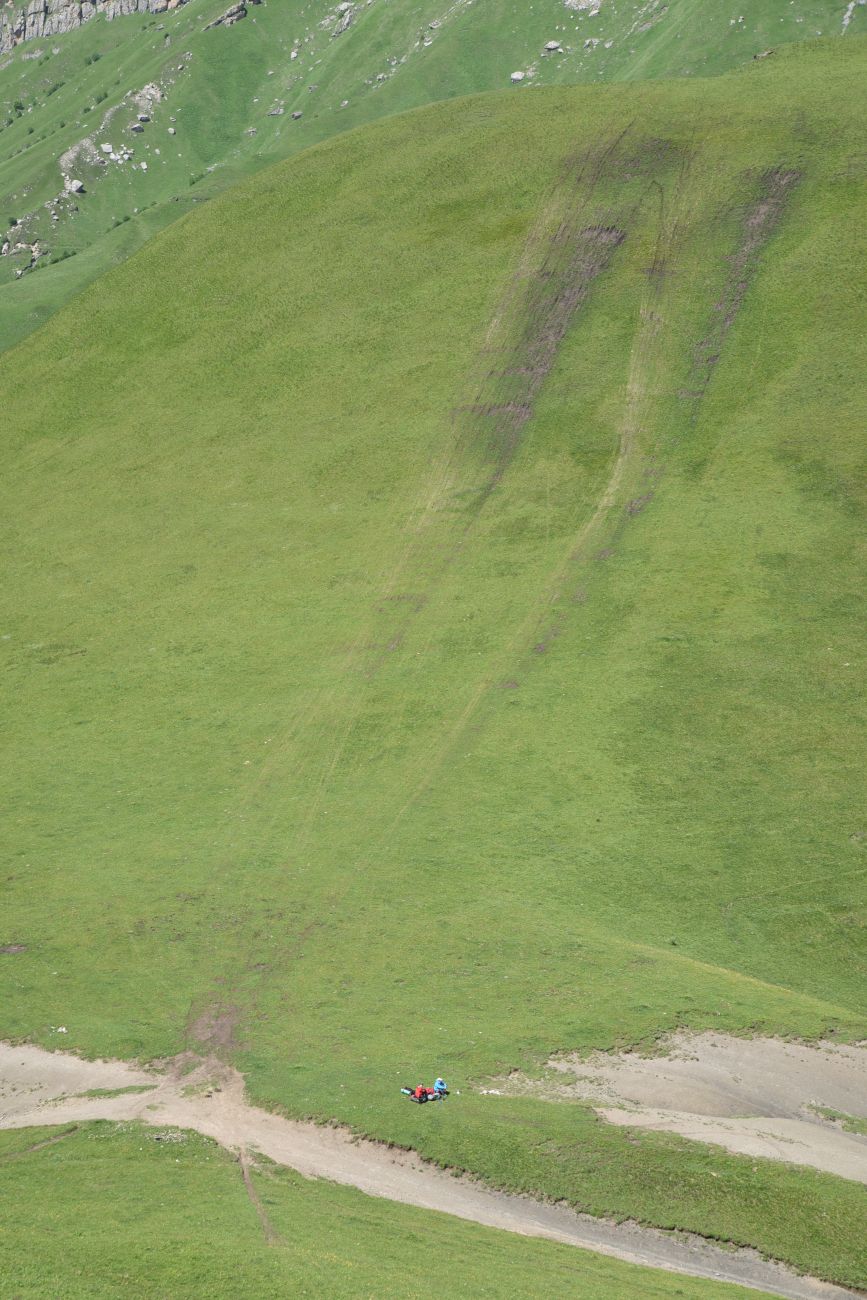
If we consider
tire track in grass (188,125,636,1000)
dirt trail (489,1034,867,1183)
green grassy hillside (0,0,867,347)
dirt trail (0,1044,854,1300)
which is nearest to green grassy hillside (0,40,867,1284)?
tire track in grass (188,125,636,1000)

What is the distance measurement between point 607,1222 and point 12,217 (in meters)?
175

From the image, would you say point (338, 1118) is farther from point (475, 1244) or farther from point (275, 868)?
point (275, 868)

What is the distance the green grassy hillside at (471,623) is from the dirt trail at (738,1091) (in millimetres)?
1241

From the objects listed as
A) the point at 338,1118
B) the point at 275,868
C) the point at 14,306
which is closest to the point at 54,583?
the point at 275,868

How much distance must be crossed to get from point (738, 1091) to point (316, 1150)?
15.1 meters

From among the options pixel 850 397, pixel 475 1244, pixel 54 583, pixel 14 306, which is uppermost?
pixel 14 306

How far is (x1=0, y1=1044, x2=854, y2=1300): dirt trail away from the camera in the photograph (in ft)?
112

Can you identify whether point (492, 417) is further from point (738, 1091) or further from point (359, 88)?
point (359, 88)

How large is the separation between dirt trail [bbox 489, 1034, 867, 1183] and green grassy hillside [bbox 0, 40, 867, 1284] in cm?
124

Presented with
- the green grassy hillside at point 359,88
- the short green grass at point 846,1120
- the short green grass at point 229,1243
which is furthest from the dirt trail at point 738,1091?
the green grassy hillside at point 359,88

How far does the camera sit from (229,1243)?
105ft

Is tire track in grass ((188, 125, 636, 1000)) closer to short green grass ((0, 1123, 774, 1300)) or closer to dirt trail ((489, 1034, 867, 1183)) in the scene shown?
dirt trail ((489, 1034, 867, 1183))

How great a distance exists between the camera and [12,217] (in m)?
174

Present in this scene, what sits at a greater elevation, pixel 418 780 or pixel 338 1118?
pixel 338 1118
